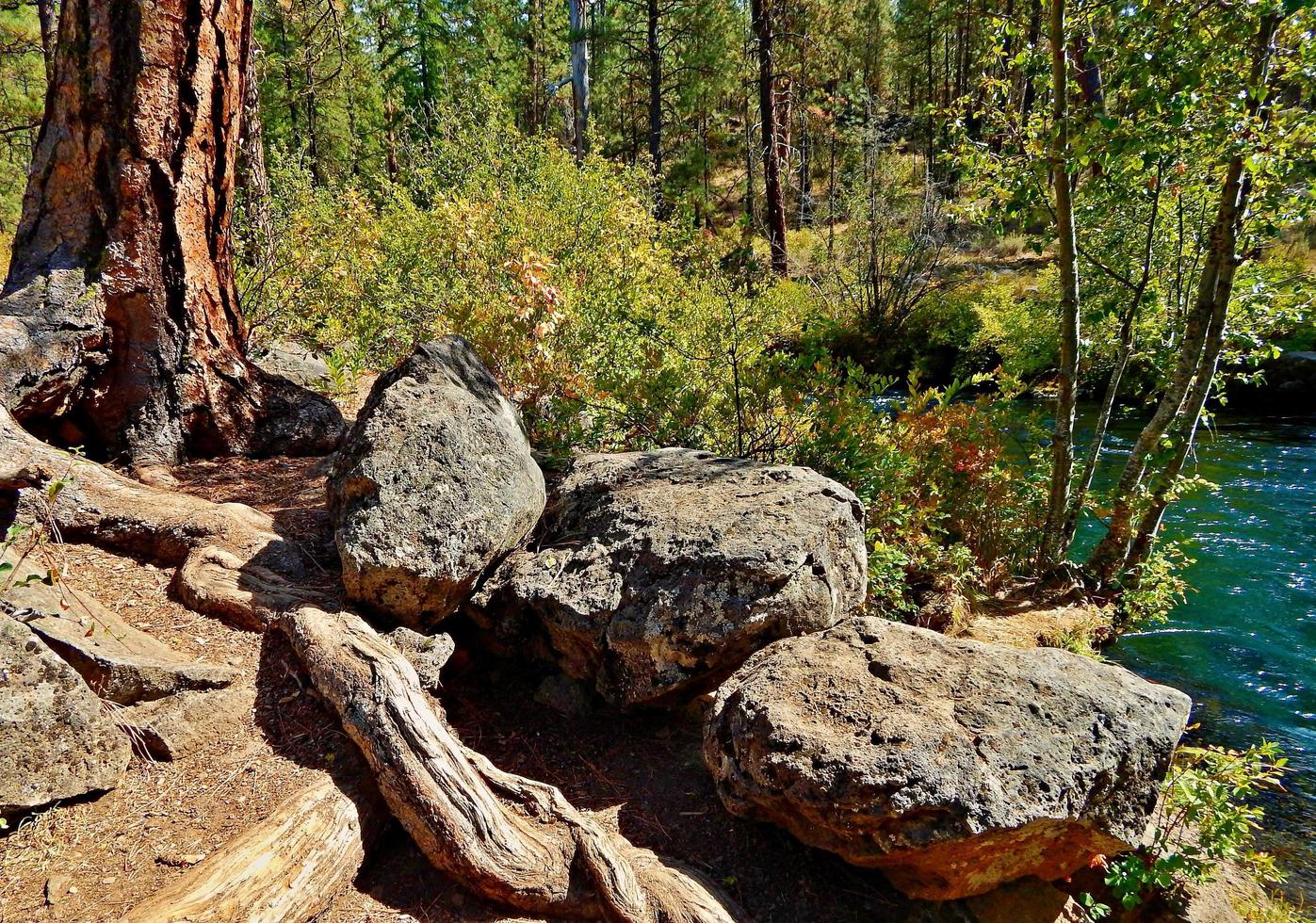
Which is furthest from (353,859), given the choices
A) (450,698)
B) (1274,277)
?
(1274,277)

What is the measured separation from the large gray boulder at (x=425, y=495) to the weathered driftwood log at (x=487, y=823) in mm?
426

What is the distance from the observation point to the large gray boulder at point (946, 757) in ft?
8.57

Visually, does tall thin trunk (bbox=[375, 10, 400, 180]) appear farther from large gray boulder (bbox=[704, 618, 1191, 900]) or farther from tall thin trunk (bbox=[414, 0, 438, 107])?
large gray boulder (bbox=[704, 618, 1191, 900])

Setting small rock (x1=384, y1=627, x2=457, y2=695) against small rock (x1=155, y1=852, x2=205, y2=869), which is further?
small rock (x1=384, y1=627, x2=457, y2=695)

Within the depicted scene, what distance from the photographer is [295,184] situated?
29.3 feet

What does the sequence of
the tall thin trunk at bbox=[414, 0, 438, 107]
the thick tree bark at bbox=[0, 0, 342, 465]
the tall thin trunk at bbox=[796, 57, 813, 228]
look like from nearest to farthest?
the thick tree bark at bbox=[0, 0, 342, 465]
the tall thin trunk at bbox=[796, 57, 813, 228]
the tall thin trunk at bbox=[414, 0, 438, 107]

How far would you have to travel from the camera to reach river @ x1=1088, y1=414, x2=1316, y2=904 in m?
4.57

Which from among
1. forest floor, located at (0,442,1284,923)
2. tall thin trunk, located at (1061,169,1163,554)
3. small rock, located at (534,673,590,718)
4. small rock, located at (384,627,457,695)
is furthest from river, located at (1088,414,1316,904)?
small rock, located at (384,627,457,695)

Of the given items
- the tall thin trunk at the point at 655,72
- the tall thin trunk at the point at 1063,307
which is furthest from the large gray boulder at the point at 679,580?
the tall thin trunk at the point at 655,72

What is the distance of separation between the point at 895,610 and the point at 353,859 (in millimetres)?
3536

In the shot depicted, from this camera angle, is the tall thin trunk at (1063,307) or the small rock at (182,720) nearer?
the small rock at (182,720)

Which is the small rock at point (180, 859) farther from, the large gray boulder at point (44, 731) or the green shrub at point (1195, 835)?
the green shrub at point (1195, 835)

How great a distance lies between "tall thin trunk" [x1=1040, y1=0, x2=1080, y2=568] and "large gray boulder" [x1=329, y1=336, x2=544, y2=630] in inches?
161

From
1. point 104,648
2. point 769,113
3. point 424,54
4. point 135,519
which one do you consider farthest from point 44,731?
point 424,54
